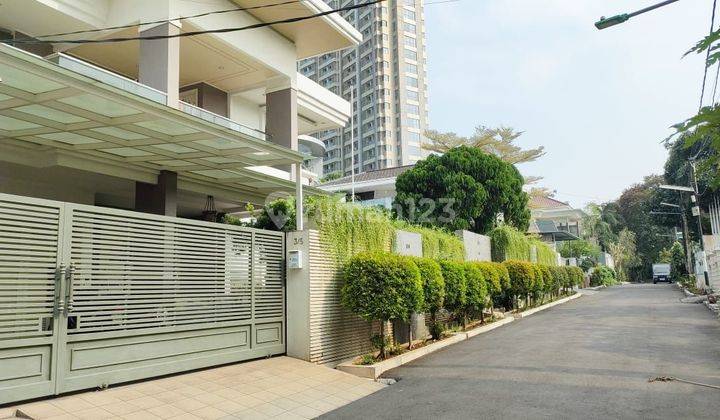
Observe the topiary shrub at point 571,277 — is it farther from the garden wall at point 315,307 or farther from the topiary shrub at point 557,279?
the garden wall at point 315,307

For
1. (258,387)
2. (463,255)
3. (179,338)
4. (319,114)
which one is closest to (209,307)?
(179,338)

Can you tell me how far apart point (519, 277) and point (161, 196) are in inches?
462

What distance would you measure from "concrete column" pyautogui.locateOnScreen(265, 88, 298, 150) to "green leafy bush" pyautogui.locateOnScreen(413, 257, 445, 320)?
6.74m

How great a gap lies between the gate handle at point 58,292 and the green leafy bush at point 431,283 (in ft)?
20.5

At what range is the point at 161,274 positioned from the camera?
24.4 ft

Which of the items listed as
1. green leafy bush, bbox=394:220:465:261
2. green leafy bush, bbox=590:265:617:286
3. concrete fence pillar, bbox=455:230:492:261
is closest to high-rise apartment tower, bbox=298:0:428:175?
green leafy bush, bbox=590:265:617:286

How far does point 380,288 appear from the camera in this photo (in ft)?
30.7

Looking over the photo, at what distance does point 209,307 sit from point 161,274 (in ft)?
3.20

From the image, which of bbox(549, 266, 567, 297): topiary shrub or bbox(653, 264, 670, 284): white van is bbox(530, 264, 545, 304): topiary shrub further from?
bbox(653, 264, 670, 284): white van

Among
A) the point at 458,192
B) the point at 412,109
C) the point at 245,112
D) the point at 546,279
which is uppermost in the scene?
the point at 412,109

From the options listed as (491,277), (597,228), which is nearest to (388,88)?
(597,228)

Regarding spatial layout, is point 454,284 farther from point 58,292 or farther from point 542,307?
point 542,307

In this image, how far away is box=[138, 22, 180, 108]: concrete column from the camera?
12.3 m

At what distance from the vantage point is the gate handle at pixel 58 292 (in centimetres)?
599
